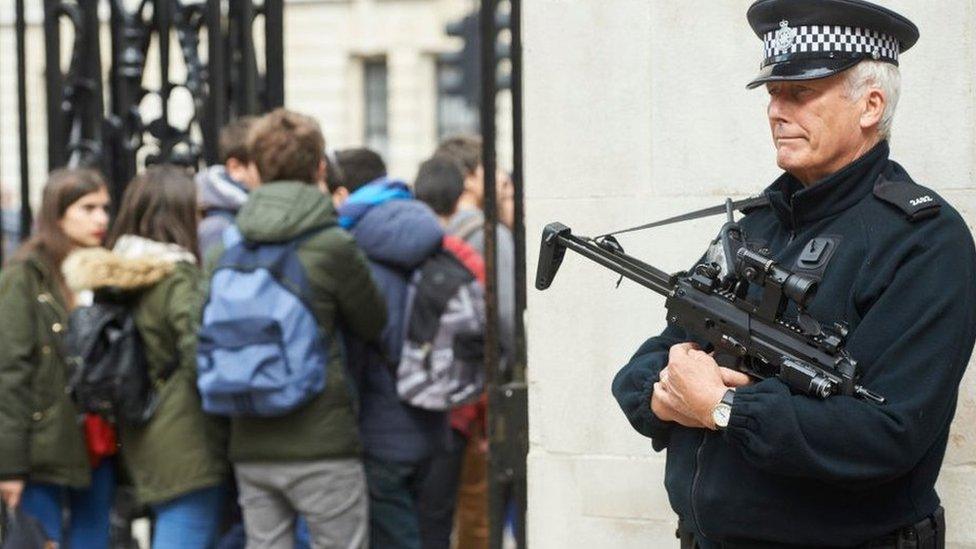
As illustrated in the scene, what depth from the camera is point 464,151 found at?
7.27m

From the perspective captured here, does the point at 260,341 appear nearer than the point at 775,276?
No

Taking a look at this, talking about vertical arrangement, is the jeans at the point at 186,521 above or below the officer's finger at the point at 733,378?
below

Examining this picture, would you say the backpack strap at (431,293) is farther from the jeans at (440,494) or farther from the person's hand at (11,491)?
the person's hand at (11,491)

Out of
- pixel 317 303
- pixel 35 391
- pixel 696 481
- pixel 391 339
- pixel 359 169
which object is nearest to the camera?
pixel 696 481

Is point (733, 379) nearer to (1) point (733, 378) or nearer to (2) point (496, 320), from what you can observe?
(1) point (733, 378)

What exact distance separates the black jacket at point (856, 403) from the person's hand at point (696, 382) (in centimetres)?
6

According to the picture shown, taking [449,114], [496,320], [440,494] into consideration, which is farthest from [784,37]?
[449,114]

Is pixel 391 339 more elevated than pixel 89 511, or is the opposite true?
pixel 391 339

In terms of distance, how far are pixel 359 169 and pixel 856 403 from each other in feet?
12.5

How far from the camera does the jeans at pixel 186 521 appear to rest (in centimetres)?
568

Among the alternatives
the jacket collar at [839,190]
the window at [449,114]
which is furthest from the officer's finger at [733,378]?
the window at [449,114]

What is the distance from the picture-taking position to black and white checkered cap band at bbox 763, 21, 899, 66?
3.18 metres

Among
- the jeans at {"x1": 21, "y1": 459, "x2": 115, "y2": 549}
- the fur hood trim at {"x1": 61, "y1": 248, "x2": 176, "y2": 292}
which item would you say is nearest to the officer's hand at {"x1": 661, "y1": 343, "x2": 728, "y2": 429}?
the fur hood trim at {"x1": 61, "y1": 248, "x2": 176, "y2": 292}

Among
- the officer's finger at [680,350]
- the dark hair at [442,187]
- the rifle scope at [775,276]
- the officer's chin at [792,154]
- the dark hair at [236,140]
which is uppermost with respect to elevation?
the dark hair at [236,140]
